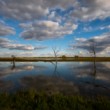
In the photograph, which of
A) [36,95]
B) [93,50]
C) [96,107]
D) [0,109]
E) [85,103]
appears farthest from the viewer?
[93,50]

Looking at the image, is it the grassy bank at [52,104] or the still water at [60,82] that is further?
the still water at [60,82]

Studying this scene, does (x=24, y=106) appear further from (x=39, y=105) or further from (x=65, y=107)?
(x=65, y=107)

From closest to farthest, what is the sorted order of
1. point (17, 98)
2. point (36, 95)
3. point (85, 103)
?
1. point (85, 103)
2. point (17, 98)
3. point (36, 95)

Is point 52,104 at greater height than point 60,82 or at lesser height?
greater

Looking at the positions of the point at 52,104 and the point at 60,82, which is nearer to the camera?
the point at 52,104

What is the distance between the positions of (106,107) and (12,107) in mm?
5001

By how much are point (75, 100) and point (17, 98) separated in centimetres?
365

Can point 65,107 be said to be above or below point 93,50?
below

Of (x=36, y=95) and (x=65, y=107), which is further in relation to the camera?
(x=36, y=95)

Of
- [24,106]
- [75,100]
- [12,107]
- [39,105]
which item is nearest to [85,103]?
[75,100]

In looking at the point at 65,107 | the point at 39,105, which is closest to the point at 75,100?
the point at 65,107

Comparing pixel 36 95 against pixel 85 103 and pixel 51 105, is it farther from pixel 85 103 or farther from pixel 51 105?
pixel 85 103

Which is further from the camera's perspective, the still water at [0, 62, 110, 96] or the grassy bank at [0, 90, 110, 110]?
the still water at [0, 62, 110, 96]

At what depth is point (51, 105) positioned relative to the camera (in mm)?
9219
